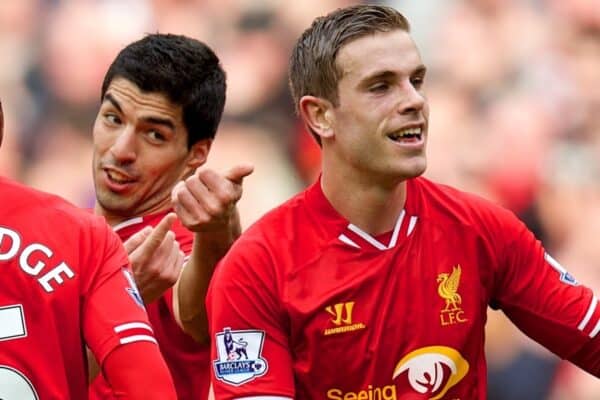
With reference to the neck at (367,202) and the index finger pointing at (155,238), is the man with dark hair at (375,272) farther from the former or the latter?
the index finger pointing at (155,238)

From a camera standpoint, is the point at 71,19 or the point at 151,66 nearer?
the point at 151,66

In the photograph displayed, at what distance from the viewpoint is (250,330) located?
144 inches

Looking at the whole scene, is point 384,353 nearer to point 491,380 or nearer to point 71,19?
point 491,380

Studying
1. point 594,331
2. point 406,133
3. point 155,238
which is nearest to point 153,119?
point 155,238

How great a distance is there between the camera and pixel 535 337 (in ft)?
12.9

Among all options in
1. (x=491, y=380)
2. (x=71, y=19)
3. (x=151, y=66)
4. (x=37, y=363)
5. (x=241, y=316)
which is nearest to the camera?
(x=37, y=363)

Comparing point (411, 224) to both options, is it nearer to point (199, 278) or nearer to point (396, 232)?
point (396, 232)

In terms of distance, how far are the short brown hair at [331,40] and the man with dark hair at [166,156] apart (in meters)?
0.48

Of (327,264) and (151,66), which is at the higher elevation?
(151,66)

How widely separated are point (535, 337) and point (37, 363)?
1.52m

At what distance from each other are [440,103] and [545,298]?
2.75m

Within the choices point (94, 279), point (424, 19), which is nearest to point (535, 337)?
point (94, 279)

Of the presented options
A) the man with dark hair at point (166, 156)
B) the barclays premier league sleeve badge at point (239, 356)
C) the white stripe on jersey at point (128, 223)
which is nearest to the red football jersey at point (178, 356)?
the man with dark hair at point (166, 156)

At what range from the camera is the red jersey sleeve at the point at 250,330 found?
12.0 feet
